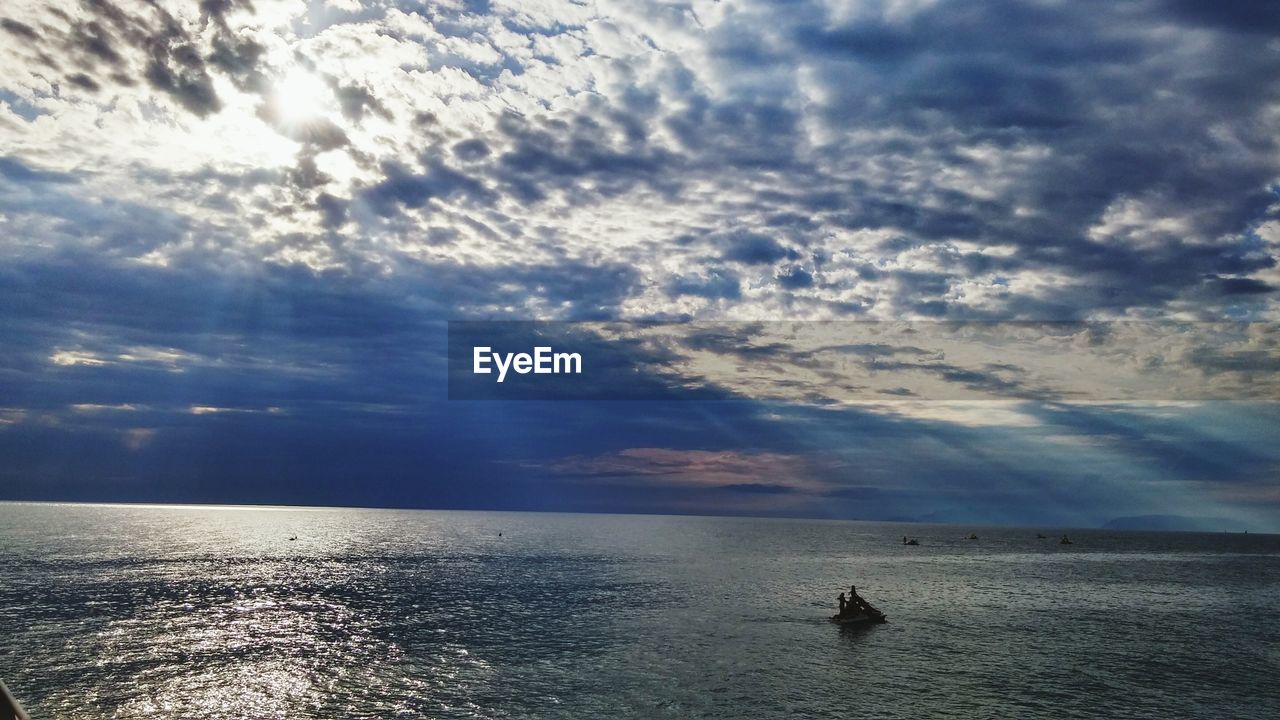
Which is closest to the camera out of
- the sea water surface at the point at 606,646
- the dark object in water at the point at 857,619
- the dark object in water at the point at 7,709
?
the dark object in water at the point at 7,709

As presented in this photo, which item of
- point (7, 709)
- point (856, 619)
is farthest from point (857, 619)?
point (7, 709)

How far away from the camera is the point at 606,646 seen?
5578cm

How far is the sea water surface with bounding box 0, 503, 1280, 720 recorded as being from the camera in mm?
41438

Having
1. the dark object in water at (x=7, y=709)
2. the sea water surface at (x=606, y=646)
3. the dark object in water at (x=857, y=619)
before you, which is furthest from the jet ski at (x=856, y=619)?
the dark object in water at (x=7, y=709)

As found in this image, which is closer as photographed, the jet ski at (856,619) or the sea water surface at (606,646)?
the sea water surface at (606,646)

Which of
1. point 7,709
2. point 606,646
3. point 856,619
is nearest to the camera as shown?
point 7,709

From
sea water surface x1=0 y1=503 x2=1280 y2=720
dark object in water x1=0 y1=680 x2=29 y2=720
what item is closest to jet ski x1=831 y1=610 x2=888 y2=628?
sea water surface x1=0 y1=503 x2=1280 y2=720

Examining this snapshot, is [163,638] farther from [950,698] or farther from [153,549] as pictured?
[153,549]

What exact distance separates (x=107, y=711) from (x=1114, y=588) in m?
125

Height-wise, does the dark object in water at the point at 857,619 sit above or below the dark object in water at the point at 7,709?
below

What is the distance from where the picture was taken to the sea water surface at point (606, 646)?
4144 cm

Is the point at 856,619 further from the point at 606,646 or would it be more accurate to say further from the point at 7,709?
the point at 7,709

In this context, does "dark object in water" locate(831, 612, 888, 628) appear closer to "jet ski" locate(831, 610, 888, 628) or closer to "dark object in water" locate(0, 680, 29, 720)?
"jet ski" locate(831, 610, 888, 628)

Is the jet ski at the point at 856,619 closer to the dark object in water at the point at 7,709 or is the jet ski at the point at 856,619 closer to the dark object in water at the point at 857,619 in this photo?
the dark object in water at the point at 857,619
